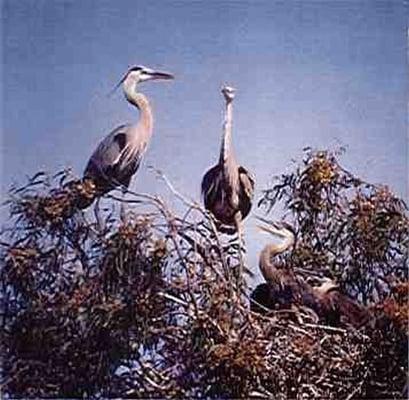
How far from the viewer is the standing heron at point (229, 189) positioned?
262cm

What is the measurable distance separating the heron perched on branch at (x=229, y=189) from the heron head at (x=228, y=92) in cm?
8

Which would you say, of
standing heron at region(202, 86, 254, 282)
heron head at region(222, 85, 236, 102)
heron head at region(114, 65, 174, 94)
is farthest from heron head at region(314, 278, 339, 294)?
heron head at region(114, 65, 174, 94)

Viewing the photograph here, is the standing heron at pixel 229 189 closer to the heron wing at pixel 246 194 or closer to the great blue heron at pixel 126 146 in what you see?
the heron wing at pixel 246 194

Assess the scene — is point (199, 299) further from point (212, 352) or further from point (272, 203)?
point (272, 203)

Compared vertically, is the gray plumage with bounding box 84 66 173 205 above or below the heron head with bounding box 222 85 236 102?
below

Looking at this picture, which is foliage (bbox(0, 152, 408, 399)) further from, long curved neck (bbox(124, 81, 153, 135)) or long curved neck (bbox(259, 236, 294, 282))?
long curved neck (bbox(124, 81, 153, 135))

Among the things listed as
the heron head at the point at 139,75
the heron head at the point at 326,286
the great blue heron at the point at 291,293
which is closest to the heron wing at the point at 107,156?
the heron head at the point at 139,75

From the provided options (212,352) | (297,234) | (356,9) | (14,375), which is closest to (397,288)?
(297,234)

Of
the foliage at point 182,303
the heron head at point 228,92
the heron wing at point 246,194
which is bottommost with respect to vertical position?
the foliage at point 182,303

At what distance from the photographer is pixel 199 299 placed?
8.52 ft

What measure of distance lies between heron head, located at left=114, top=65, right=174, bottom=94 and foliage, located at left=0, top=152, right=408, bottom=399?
31cm

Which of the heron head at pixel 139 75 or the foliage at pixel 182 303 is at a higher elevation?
the heron head at pixel 139 75

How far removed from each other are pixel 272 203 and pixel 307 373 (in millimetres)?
470

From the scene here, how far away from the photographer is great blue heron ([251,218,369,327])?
2.61 metres
